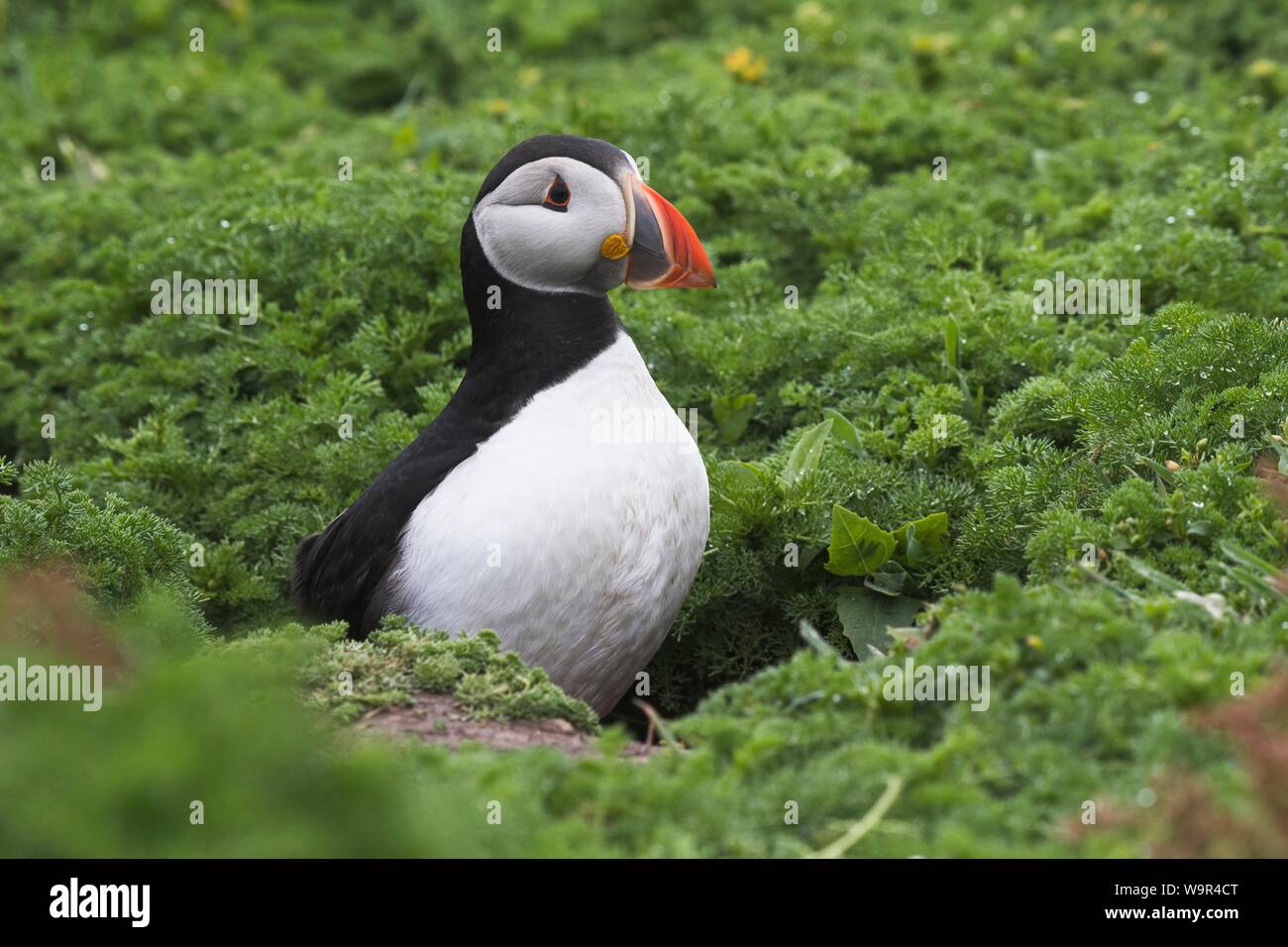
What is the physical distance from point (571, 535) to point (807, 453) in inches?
45.9

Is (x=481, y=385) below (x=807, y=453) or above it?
above

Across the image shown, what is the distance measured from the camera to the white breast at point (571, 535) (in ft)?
16.1

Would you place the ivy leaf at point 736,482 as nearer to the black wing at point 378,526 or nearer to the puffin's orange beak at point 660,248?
the puffin's orange beak at point 660,248

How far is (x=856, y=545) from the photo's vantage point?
17.3ft

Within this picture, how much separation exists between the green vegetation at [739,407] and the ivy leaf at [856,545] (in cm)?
2

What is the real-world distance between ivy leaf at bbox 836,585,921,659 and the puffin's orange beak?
3.84ft

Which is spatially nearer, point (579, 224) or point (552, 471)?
point (552, 471)

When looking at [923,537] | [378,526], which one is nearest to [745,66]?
[923,537]

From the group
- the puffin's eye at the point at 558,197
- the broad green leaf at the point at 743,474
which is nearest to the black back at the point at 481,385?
the puffin's eye at the point at 558,197

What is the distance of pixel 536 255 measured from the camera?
17.2ft

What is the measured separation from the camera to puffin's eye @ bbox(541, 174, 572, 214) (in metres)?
5.18

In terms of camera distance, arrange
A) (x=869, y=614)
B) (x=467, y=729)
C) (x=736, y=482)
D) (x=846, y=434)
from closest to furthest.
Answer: (x=467, y=729) < (x=869, y=614) < (x=736, y=482) < (x=846, y=434)

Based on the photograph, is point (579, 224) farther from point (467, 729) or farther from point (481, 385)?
point (467, 729)

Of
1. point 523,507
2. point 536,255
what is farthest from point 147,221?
point 523,507
